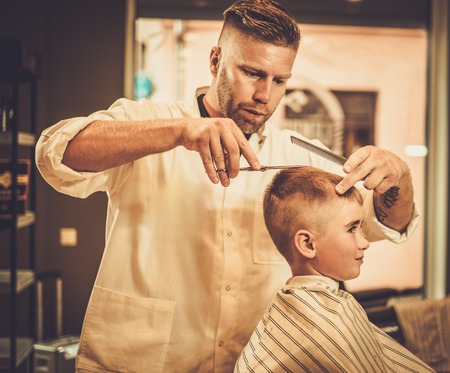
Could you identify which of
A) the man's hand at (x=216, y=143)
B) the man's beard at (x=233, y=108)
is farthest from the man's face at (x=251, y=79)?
the man's hand at (x=216, y=143)

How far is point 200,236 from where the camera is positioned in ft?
4.54

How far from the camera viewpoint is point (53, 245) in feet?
12.2

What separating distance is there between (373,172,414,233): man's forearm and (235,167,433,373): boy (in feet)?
0.21

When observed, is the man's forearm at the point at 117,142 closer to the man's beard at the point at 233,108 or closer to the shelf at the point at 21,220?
the man's beard at the point at 233,108

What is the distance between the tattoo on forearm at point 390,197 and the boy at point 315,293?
0.07 metres

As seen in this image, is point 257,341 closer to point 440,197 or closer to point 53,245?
point 53,245

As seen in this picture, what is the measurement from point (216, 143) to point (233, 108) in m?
0.33

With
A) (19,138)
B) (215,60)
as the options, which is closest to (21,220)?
(19,138)

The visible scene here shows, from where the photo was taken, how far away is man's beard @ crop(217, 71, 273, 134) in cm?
133

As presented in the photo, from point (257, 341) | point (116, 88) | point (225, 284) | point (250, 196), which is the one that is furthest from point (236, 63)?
point (116, 88)

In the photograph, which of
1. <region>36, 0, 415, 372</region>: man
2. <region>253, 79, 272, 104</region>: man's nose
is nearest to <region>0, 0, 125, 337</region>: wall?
<region>36, 0, 415, 372</region>: man

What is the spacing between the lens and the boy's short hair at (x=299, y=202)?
1.28 m

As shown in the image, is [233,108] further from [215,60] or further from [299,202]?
[299,202]

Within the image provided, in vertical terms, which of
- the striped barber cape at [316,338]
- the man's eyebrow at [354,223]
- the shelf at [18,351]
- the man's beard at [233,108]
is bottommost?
the shelf at [18,351]
